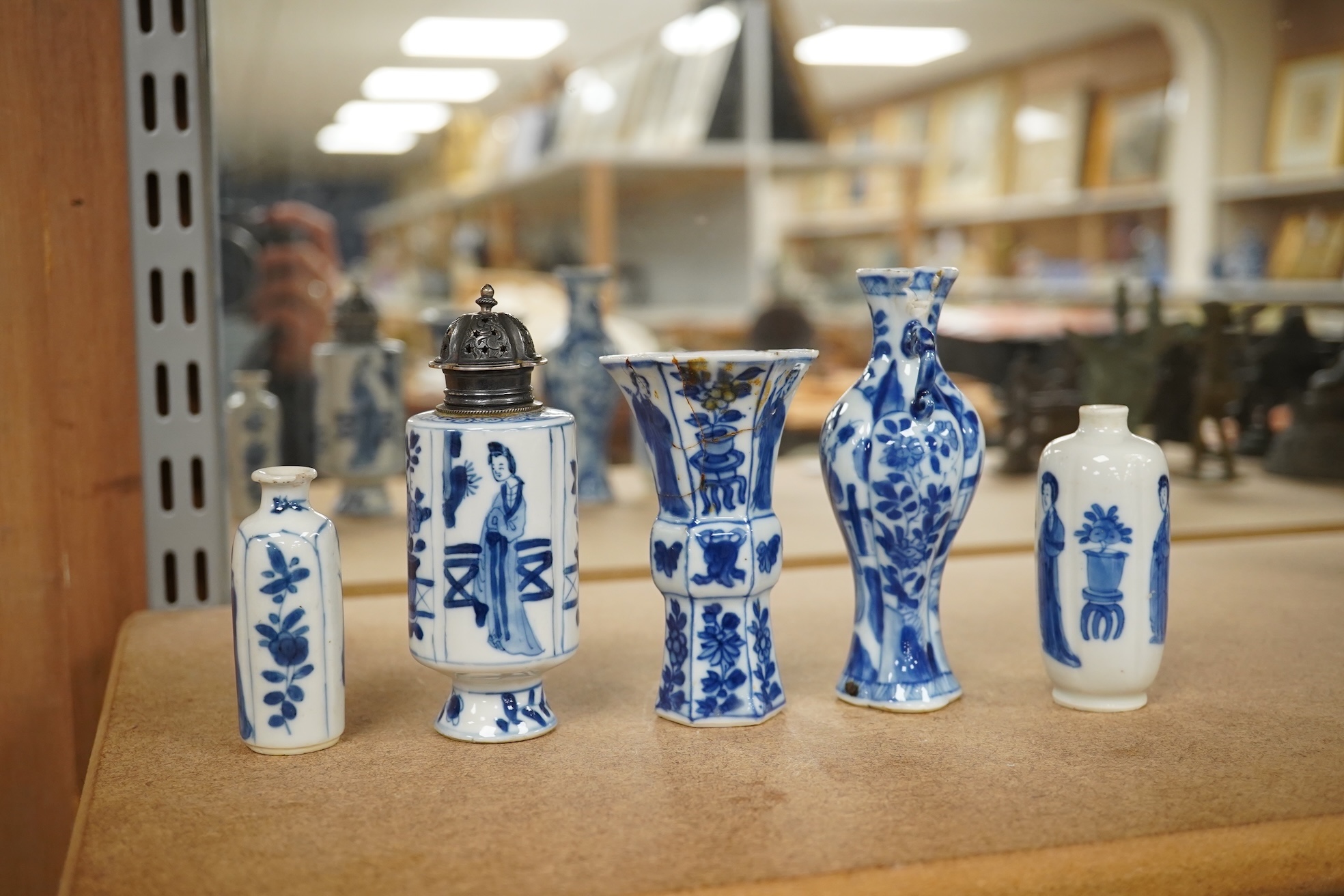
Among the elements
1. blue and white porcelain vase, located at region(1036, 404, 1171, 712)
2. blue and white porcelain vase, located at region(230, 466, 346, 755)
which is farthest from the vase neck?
blue and white porcelain vase, located at region(230, 466, 346, 755)

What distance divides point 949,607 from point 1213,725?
0.34 metres

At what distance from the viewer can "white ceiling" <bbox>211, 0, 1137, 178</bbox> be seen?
1313 millimetres

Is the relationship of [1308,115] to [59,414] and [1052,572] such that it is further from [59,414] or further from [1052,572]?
[59,414]

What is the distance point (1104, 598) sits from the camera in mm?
821

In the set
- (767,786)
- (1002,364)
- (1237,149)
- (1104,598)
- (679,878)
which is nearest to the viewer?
(679,878)

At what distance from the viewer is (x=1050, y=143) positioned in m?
3.06

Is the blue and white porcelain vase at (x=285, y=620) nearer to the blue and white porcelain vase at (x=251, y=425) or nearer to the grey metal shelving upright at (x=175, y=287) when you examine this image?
the grey metal shelving upright at (x=175, y=287)

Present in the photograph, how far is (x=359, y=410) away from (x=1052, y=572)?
0.79 meters

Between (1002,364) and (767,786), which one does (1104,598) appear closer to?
(767,786)

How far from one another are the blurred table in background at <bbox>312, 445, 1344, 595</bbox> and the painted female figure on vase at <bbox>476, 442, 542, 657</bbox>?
0.45 meters

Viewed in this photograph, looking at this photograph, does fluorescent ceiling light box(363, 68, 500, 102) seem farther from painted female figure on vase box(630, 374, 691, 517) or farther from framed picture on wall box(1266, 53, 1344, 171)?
framed picture on wall box(1266, 53, 1344, 171)

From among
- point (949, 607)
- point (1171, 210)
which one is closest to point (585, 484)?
point (949, 607)

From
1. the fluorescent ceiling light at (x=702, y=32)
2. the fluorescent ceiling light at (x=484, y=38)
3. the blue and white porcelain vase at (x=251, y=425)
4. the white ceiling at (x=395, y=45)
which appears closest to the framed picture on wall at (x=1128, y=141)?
the white ceiling at (x=395, y=45)

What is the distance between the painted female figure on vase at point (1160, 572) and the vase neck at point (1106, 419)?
43 millimetres
